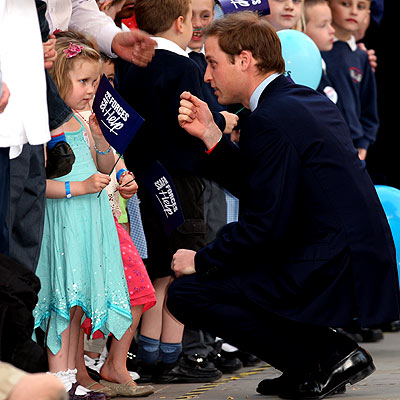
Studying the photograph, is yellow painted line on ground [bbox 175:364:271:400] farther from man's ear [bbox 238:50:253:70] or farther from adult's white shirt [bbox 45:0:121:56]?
adult's white shirt [bbox 45:0:121:56]

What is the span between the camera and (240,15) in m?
4.05

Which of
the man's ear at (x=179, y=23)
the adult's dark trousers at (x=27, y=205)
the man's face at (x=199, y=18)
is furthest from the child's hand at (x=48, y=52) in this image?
the man's face at (x=199, y=18)

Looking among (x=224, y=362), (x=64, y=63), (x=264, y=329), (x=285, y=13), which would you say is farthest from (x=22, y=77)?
(x=285, y=13)

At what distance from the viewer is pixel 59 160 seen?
12.1 ft

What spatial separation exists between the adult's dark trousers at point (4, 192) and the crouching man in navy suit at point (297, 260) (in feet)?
2.79

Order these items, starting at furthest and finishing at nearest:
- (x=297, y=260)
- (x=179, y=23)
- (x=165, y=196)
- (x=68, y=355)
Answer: (x=179, y=23)
(x=165, y=196)
(x=68, y=355)
(x=297, y=260)

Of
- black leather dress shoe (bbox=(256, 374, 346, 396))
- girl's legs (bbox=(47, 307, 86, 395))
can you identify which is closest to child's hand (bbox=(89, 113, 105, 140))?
girl's legs (bbox=(47, 307, 86, 395))

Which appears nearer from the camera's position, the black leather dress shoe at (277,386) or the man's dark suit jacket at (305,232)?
the man's dark suit jacket at (305,232)

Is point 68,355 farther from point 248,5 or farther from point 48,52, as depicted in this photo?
point 248,5

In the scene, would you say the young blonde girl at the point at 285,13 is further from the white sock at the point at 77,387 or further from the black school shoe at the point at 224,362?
the white sock at the point at 77,387

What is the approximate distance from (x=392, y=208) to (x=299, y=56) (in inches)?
40.0

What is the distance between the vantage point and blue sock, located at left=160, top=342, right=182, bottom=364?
4523 mm

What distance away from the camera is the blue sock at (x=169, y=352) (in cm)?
452

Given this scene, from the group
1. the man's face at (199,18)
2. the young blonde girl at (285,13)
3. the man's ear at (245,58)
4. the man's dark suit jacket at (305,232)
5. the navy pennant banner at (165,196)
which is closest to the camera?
the man's dark suit jacket at (305,232)
